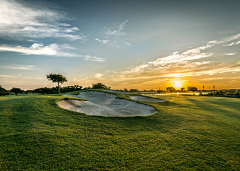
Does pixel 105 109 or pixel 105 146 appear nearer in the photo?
pixel 105 146

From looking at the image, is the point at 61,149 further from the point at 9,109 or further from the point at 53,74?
the point at 53,74

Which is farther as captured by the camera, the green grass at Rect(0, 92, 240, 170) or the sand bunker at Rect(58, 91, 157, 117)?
the sand bunker at Rect(58, 91, 157, 117)

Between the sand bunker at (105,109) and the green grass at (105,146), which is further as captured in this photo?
the sand bunker at (105,109)

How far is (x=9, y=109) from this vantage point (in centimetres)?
692

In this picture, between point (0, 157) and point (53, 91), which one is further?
point (53, 91)

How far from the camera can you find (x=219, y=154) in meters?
4.13

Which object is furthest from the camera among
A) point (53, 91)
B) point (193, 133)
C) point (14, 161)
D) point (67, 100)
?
point (53, 91)

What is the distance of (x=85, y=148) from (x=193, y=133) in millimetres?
5726

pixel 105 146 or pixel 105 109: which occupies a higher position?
pixel 105 109

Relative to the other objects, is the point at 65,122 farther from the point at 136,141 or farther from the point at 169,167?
the point at 169,167

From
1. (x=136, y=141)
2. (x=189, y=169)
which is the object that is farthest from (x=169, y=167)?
(x=136, y=141)

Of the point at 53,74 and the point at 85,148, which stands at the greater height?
the point at 53,74

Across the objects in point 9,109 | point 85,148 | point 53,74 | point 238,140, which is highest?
point 53,74

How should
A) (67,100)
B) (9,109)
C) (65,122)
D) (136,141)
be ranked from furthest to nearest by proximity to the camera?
(67,100) < (9,109) < (65,122) < (136,141)
